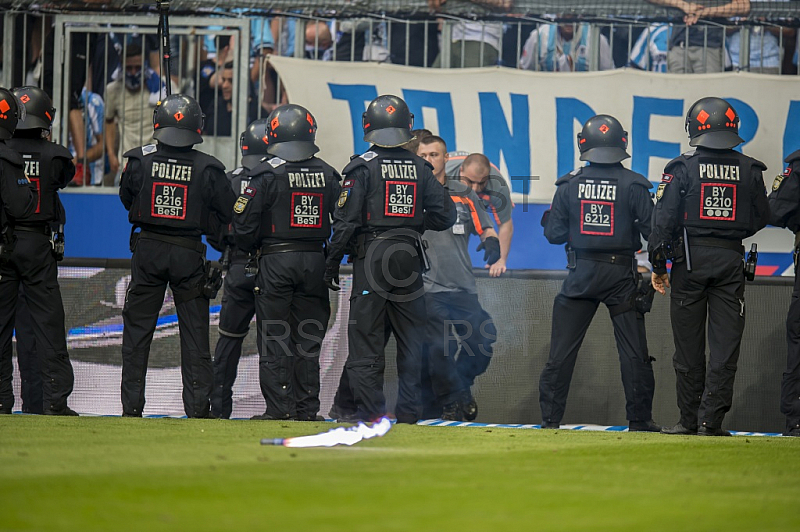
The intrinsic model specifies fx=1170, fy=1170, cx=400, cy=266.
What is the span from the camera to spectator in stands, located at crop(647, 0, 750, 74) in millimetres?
10141

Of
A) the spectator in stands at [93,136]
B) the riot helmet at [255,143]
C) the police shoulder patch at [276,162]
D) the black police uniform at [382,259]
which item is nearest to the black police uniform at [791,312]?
the black police uniform at [382,259]

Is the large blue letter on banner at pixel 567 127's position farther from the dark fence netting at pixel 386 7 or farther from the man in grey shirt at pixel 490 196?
the dark fence netting at pixel 386 7

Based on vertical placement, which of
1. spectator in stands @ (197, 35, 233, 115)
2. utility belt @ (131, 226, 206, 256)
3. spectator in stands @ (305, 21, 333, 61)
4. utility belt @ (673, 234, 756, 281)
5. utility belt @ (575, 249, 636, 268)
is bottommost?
utility belt @ (575, 249, 636, 268)

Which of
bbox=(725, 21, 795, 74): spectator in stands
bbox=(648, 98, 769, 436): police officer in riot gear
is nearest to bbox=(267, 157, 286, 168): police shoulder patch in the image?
bbox=(648, 98, 769, 436): police officer in riot gear

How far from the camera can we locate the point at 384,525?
338cm

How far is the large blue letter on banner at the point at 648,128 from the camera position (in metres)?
10.1

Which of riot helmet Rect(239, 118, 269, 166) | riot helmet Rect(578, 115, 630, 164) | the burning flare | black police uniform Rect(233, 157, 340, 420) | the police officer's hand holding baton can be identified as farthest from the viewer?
riot helmet Rect(239, 118, 269, 166)

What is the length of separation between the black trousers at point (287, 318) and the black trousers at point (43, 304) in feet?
4.21

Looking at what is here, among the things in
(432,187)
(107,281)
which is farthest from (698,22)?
(107,281)

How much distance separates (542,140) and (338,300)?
2.48 m

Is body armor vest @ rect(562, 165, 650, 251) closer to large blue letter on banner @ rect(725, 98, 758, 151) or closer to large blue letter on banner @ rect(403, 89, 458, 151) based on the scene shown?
large blue letter on banner @ rect(403, 89, 458, 151)

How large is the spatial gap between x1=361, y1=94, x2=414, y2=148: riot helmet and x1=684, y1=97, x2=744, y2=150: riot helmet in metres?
1.82

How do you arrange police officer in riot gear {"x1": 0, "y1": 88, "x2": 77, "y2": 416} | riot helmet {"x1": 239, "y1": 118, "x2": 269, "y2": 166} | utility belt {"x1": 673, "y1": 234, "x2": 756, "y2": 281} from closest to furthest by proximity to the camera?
utility belt {"x1": 673, "y1": 234, "x2": 756, "y2": 281}, police officer in riot gear {"x1": 0, "y1": 88, "x2": 77, "y2": 416}, riot helmet {"x1": 239, "y1": 118, "x2": 269, "y2": 166}

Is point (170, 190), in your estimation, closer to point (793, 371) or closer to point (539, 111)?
point (539, 111)
